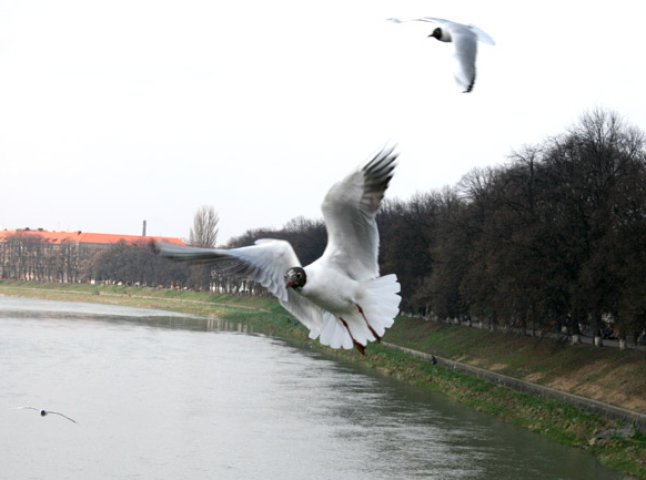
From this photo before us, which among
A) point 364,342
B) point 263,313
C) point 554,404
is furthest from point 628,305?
point 263,313

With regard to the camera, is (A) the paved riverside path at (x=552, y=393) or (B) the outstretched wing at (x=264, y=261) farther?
(A) the paved riverside path at (x=552, y=393)

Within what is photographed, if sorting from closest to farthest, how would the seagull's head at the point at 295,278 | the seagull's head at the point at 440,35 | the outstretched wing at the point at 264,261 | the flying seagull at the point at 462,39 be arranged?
1. the flying seagull at the point at 462,39
2. the seagull's head at the point at 440,35
3. the seagull's head at the point at 295,278
4. the outstretched wing at the point at 264,261

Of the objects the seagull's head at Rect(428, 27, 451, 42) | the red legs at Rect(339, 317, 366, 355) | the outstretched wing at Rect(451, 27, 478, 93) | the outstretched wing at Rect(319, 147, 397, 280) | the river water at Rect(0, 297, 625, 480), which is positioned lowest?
the river water at Rect(0, 297, 625, 480)

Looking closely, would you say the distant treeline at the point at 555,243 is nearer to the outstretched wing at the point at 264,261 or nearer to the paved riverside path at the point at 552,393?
the paved riverside path at the point at 552,393

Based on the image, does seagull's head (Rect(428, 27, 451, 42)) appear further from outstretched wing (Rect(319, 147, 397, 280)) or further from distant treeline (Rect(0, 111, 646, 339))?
distant treeline (Rect(0, 111, 646, 339))

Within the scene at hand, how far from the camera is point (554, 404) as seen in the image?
112 feet

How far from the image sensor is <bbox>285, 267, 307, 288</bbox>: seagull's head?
6672 mm

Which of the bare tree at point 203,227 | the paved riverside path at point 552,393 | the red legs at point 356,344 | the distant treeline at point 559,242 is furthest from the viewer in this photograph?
the bare tree at point 203,227

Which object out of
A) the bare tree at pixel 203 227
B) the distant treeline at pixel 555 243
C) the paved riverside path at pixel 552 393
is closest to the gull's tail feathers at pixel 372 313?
the paved riverside path at pixel 552 393

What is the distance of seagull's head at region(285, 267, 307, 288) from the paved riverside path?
24.3 metres

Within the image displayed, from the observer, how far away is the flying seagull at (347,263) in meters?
6.81

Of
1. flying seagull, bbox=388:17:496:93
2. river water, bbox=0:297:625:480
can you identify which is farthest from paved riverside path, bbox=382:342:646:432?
flying seagull, bbox=388:17:496:93

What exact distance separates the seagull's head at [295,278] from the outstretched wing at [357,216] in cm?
26

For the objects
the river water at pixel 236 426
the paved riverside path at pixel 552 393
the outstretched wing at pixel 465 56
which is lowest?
the river water at pixel 236 426
